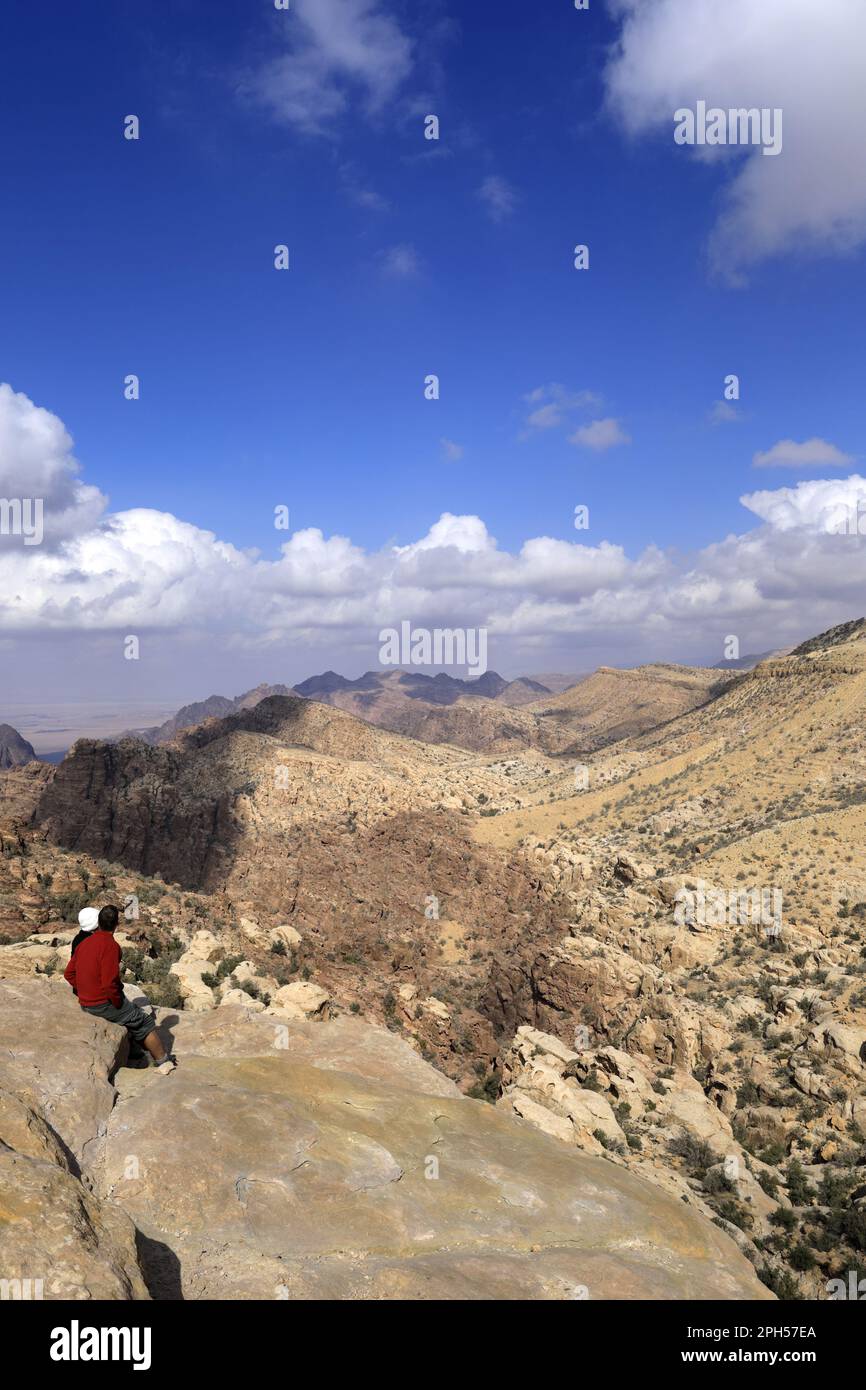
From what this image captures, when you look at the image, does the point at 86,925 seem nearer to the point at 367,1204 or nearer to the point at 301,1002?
the point at 367,1204

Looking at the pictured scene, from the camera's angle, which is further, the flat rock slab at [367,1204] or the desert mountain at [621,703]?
the desert mountain at [621,703]

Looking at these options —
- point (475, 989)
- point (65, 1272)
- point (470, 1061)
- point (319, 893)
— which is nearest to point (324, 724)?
point (319, 893)

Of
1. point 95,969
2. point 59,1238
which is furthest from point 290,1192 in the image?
point 95,969

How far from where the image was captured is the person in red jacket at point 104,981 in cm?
874

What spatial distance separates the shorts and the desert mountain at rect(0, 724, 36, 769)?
171m

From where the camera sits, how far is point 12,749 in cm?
16725

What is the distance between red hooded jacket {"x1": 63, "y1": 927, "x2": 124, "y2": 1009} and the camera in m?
8.73

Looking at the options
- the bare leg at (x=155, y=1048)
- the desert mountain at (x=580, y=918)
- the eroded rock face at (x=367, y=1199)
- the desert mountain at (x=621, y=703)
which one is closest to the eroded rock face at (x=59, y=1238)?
the eroded rock face at (x=367, y=1199)

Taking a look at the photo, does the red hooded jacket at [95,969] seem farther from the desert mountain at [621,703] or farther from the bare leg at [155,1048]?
the desert mountain at [621,703]

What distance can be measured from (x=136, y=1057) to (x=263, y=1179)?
296 cm

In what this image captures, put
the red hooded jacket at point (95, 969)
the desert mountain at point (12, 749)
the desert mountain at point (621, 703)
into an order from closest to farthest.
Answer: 1. the red hooded jacket at point (95, 969)
2. the desert mountain at point (621, 703)
3. the desert mountain at point (12, 749)

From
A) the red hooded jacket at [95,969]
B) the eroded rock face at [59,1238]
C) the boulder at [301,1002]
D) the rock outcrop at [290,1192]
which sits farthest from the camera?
the boulder at [301,1002]

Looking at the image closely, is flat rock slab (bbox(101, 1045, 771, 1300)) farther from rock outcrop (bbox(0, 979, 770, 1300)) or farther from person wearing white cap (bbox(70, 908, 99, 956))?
person wearing white cap (bbox(70, 908, 99, 956))
